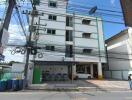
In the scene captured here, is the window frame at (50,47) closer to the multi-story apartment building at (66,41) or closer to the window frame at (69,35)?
the multi-story apartment building at (66,41)

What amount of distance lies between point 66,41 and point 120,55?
1143 centimetres

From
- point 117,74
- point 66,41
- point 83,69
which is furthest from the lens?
point 83,69

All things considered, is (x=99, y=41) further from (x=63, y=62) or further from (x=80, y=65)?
(x=63, y=62)

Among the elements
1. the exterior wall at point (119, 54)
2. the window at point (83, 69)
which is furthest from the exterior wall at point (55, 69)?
the exterior wall at point (119, 54)

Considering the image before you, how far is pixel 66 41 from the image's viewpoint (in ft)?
97.5

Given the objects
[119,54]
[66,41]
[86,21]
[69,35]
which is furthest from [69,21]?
[119,54]

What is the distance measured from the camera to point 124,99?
1120cm

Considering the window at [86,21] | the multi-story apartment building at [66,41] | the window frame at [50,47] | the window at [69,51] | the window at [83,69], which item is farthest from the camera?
the window at [83,69]

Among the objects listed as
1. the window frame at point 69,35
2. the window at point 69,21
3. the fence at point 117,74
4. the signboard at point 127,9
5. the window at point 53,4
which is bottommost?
the fence at point 117,74

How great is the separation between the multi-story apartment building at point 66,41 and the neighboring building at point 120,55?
3.83 meters

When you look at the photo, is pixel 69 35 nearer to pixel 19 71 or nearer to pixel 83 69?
pixel 83 69

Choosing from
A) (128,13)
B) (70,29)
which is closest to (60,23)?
(70,29)

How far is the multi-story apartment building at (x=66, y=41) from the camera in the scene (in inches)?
1102

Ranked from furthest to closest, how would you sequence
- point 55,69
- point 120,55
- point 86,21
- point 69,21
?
point 120,55, point 86,21, point 69,21, point 55,69
